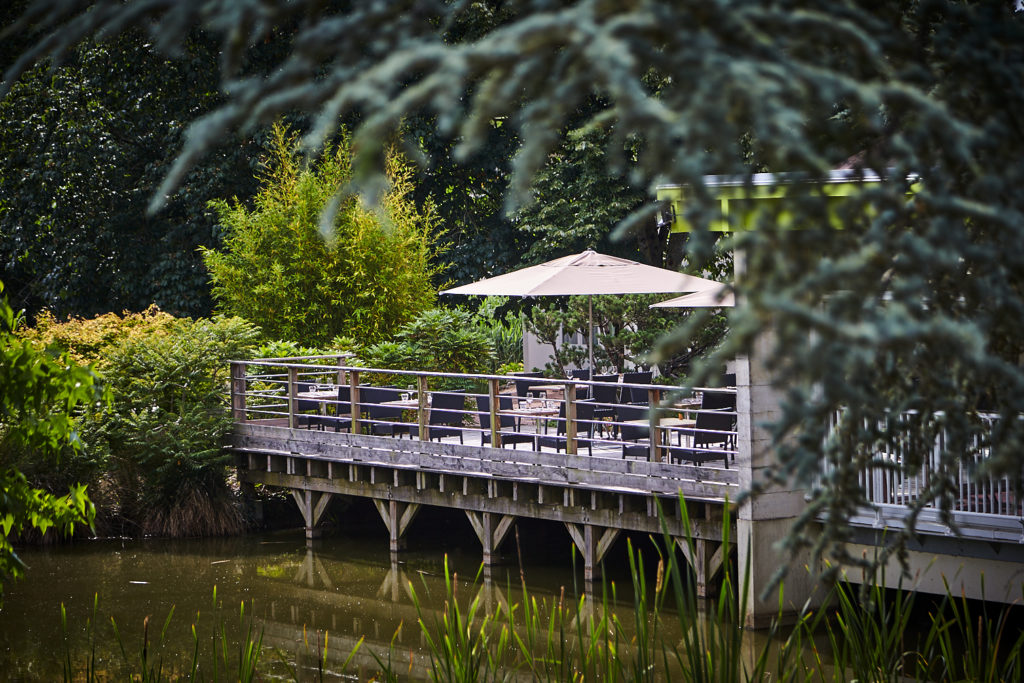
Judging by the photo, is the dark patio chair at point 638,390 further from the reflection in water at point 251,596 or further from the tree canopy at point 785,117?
the tree canopy at point 785,117

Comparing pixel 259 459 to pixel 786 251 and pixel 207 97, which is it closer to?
pixel 207 97

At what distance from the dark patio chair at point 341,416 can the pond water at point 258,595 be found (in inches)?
54.6

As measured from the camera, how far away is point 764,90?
1815 millimetres

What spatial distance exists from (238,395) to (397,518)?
3105mm

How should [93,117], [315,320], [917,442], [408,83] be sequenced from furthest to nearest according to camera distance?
1. [93,117]
2. [408,83]
3. [315,320]
4. [917,442]

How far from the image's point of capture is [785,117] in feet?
5.92

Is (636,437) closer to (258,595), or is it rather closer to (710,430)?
(710,430)

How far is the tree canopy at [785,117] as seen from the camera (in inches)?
72.4

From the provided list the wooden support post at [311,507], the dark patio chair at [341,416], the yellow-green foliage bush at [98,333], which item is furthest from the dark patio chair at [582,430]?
the yellow-green foliage bush at [98,333]

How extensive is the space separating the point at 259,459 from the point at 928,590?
8801mm

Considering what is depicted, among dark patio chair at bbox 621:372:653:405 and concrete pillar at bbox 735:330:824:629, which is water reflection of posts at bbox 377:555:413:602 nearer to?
dark patio chair at bbox 621:372:653:405

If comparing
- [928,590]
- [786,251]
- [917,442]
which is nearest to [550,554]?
[928,590]

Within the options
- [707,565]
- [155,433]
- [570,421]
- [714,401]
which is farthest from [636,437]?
[155,433]

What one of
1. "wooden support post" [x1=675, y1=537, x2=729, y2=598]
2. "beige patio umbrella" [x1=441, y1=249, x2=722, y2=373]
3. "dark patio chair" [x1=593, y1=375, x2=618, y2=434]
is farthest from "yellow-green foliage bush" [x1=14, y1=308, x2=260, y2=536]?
"wooden support post" [x1=675, y1=537, x2=729, y2=598]
